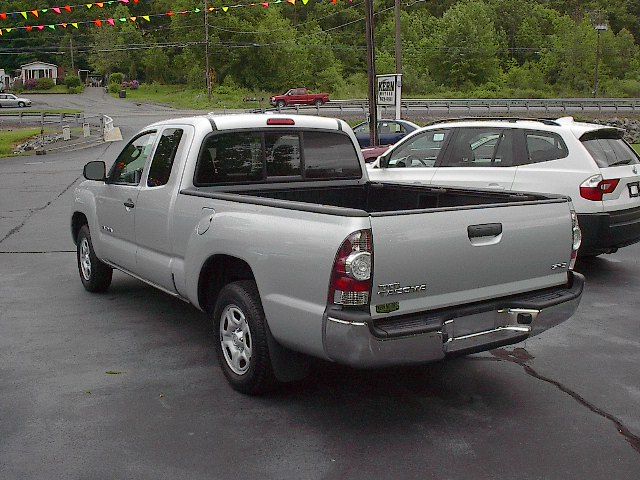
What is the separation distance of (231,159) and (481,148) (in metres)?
4.18

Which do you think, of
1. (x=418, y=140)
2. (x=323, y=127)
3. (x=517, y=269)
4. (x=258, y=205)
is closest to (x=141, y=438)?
(x=258, y=205)

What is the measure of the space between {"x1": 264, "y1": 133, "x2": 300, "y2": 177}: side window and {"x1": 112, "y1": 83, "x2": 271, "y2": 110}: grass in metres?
55.3

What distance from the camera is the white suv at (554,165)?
8117mm

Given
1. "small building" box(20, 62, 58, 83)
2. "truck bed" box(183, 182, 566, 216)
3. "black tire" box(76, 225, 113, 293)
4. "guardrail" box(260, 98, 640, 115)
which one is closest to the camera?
"truck bed" box(183, 182, 566, 216)

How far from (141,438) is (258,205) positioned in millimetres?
1525

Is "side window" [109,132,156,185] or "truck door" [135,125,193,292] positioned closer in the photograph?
"truck door" [135,125,193,292]

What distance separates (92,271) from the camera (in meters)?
7.55

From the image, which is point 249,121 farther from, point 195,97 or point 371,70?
point 195,97

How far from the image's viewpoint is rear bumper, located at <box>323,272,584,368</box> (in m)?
3.97

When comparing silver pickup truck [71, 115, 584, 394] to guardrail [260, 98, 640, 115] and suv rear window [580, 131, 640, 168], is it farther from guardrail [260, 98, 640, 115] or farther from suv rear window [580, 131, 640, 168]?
guardrail [260, 98, 640, 115]

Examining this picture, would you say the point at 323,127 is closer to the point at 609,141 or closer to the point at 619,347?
the point at 619,347

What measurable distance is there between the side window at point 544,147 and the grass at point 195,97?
53.1 m

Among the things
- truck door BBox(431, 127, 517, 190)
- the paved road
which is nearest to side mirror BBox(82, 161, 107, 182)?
the paved road

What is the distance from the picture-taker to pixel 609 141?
8.66 m
